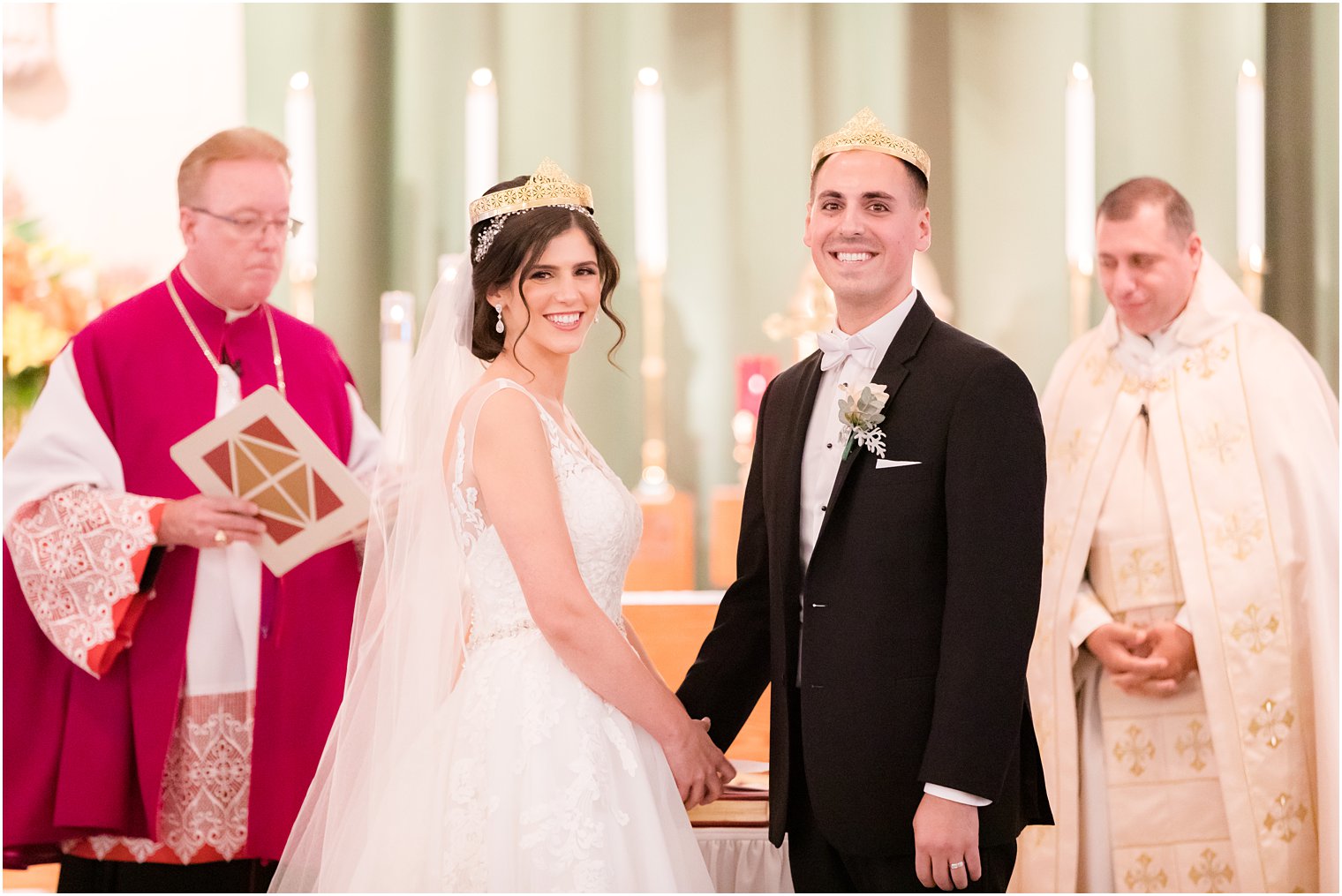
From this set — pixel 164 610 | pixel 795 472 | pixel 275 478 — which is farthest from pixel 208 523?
pixel 795 472

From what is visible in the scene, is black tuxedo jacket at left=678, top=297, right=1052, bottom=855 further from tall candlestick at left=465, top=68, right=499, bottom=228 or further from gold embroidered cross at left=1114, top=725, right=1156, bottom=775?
tall candlestick at left=465, top=68, right=499, bottom=228

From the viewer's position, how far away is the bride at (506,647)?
7.76 feet

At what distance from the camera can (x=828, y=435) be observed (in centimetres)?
256

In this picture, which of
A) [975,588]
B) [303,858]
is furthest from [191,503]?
[975,588]

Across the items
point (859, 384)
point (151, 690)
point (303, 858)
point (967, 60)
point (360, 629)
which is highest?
point (967, 60)

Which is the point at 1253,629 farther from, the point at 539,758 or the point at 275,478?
the point at 275,478

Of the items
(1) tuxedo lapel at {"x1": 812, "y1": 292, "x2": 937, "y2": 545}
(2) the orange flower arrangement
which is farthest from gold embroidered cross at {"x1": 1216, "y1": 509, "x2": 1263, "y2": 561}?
(2) the orange flower arrangement

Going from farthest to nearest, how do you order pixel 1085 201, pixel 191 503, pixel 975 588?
→ pixel 1085 201, pixel 191 503, pixel 975 588

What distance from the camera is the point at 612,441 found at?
4.98 m

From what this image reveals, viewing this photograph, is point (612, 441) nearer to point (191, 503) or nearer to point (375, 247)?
point (375, 247)

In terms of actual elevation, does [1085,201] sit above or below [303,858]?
above

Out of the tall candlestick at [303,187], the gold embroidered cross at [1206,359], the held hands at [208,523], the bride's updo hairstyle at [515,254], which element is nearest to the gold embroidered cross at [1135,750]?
the gold embroidered cross at [1206,359]

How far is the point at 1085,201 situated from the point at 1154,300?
0.73 metres

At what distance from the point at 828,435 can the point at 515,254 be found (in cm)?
74
